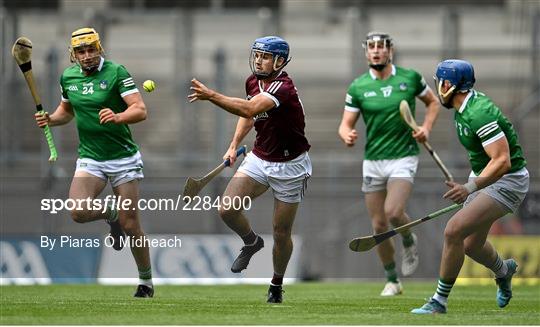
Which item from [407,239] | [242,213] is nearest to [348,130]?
[407,239]

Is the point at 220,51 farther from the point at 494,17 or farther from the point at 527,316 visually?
the point at 527,316

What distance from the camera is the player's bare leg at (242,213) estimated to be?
38.4ft

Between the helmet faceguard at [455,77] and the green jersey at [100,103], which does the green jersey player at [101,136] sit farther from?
the helmet faceguard at [455,77]

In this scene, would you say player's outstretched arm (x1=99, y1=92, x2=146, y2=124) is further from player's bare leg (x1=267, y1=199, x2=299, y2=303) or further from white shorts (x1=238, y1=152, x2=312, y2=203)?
player's bare leg (x1=267, y1=199, x2=299, y2=303)

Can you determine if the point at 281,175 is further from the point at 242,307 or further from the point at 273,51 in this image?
the point at 242,307

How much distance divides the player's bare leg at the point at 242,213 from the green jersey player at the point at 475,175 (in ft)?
5.95

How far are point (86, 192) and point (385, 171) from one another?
3.40 metres

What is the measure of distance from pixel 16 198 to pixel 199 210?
3918 mm

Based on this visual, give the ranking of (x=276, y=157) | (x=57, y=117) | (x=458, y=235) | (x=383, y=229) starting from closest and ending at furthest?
1. (x=458, y=235)
2. (x=276, y=157)
3. (x=57, y=117)
4. (x=383, y=229)

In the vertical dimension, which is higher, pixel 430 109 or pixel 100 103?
pixel 100 103

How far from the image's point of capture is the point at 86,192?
1188 centimetres

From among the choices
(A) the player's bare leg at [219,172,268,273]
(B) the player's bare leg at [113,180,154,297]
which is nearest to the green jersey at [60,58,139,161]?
(B) the player's bare leg at [113,180,154,297]

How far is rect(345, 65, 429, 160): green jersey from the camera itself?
13938mm

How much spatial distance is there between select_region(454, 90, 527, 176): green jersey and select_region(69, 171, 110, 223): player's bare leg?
3194 mm
